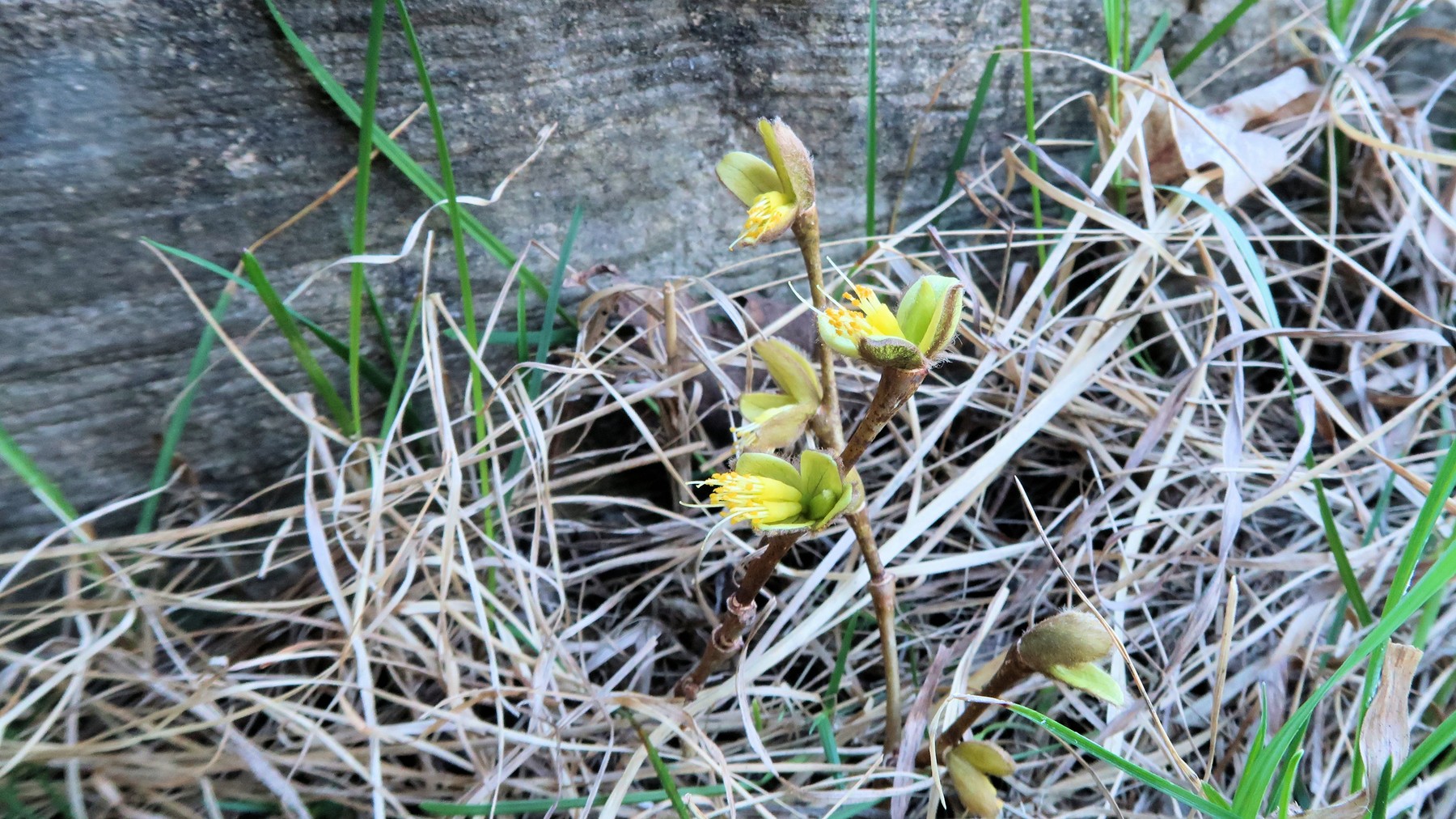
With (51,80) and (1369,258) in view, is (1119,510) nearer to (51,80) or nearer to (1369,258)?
(1369,258)

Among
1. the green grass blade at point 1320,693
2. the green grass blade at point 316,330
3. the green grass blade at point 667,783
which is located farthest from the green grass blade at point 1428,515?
the green grass blade at point 316,330

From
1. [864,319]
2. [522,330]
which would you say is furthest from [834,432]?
[522,330]

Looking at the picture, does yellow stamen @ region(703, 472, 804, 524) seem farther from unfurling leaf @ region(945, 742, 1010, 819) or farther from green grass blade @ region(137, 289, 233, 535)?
green grass blade @ region(137, 289, 233, 535)

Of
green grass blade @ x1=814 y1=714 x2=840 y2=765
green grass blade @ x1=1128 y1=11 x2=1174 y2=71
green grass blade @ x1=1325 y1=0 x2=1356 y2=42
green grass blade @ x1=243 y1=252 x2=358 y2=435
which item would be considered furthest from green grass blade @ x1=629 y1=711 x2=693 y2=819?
green grass blade @ x1=1325 y1=0 x2=1356 y2=42

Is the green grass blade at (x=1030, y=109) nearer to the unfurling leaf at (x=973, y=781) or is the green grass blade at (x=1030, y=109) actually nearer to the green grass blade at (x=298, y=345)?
the unfurling leaf at (x=973, y=781)

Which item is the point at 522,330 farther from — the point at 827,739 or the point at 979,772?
the point at 979,772
